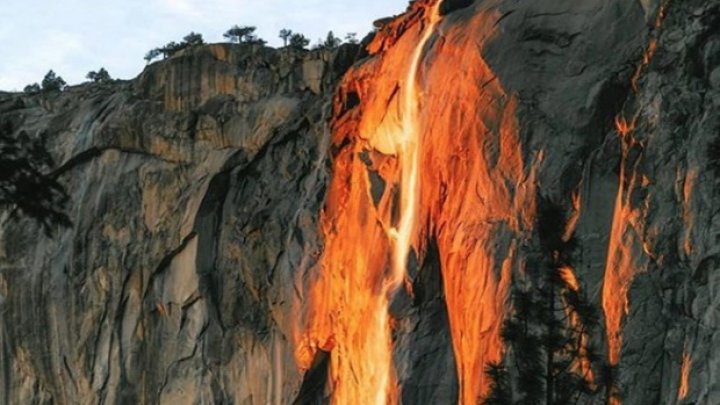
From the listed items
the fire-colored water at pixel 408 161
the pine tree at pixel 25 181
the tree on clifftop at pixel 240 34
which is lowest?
the pine tree at pixel 25 181

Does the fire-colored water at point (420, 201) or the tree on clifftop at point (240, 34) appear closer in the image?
the fire-colored water at point (420, 201)

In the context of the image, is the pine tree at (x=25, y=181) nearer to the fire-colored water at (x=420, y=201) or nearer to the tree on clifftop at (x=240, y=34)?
the fire-colored water at (x=420, y=201)

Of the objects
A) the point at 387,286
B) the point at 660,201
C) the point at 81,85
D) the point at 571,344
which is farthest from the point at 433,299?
the point at 81,85

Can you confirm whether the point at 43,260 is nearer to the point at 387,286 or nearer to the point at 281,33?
the point at 387,286

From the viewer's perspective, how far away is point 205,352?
40.1m

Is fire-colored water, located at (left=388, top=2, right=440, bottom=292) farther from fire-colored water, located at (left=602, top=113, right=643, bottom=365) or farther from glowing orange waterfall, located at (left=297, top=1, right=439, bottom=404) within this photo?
fire-colored water, located at (left=602, top=113, right=643, bottom=365)

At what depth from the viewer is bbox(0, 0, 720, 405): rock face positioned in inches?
967

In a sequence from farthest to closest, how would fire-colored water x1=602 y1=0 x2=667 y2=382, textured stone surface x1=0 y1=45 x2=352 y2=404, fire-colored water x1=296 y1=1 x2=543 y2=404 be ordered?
textured stone surface x1=0 y1=45 x2=352 y2=404
fire-colored water x1=296 y1=1 x2=543 y2=404
fire-colored water x1=602 y1=0 x2=667 y2=382

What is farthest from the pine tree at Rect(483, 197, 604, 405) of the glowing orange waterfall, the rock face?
the glowing orange waterfall

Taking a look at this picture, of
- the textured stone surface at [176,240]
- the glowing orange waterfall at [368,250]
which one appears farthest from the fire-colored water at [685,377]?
the textured stone surface at [176,240]

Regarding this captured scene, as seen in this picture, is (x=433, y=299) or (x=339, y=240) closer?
(x=433, y=299)

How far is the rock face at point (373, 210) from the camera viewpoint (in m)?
24.6

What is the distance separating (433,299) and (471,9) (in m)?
6.00

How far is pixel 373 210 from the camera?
34.5 m
